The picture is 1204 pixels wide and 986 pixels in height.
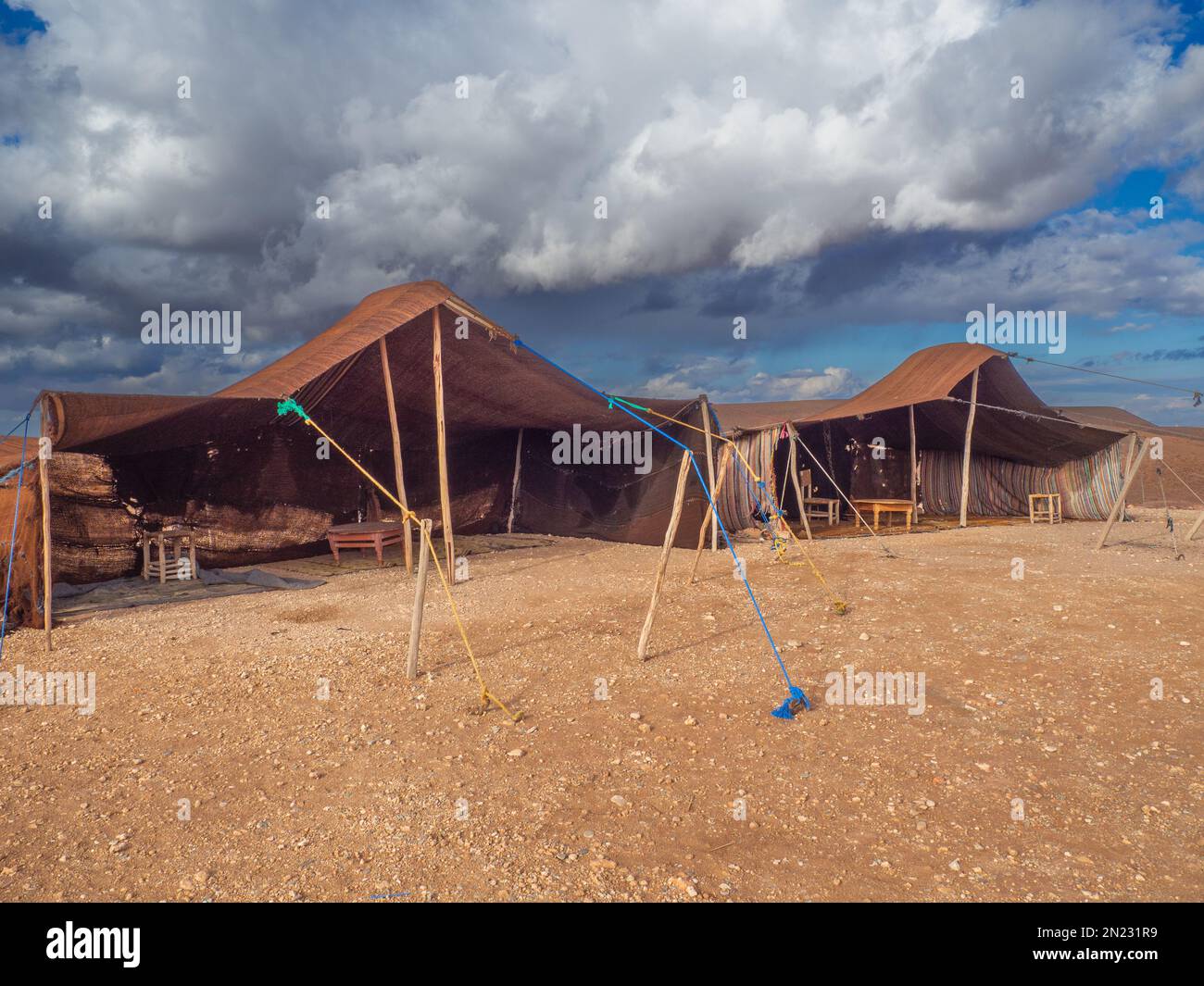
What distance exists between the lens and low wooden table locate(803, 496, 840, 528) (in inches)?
634

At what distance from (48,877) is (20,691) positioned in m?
3.18

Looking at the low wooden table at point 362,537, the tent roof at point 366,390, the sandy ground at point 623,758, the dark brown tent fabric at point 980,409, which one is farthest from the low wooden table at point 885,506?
the low wooden table at point 362,537

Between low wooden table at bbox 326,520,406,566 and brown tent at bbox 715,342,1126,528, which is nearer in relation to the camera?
low wooden table at bbox 326,520,406,566

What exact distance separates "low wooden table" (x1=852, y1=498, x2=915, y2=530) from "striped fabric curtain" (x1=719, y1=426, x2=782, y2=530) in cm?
227

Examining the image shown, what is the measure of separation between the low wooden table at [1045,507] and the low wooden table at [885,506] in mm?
2572

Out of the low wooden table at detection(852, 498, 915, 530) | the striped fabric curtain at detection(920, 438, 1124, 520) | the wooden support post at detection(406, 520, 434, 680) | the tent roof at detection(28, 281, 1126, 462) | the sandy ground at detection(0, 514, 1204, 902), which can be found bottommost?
the sandy ground at detection(0, 514, 1204, 902)

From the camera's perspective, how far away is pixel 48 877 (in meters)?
3.05

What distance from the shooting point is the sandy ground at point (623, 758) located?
3.02 metres

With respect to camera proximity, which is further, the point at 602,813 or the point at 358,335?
the point at 358,335

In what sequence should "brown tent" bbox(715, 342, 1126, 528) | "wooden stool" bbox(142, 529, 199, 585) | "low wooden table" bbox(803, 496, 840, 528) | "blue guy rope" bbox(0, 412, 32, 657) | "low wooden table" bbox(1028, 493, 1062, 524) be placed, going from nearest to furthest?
1. "blue guy rope" bbox(0, 412, 32, 657)
2. "wooden stool" bbox(142, 529, 199, 585)
3. "brown tent" bbox(715, 342, 1126, 528)
4. "low wooden table" bbox(1028, 493, 1062, 524)
5. "low wooden table" bbox(803, 496, 840, 528)

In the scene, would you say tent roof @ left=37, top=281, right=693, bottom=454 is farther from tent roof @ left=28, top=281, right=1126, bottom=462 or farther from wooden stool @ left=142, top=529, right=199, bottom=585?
wooden stool @ left=142, top=529, right=199, bottom=585

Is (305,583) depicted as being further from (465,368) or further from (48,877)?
(48,877)

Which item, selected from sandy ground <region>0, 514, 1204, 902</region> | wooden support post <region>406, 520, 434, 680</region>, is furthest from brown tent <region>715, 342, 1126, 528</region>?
wooden support post <region>406, 520, 434, 680</region>
